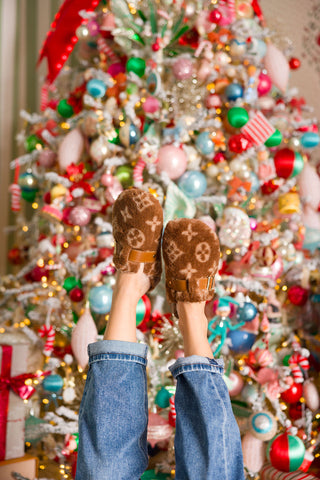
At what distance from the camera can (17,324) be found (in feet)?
4.67

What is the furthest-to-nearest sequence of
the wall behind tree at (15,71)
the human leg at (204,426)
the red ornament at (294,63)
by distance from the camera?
the wall behind tree at (15,71) → the red ornament at (294,63) → the human leg at (204,426)

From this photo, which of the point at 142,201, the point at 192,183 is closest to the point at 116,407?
the point at 142,201

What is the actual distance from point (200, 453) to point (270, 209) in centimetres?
88

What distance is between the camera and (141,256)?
863 millimetres

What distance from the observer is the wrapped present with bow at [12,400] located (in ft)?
3.28

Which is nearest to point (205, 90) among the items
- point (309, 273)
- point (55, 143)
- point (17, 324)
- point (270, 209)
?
point (270, 209)

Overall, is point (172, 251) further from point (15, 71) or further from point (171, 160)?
point (15, 71)

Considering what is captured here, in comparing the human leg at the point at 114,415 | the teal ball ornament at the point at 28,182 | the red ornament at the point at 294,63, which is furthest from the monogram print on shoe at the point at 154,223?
the red ornament at the point at 294,63

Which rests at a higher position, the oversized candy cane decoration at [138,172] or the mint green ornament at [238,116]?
the mint green ornament at [238,116]

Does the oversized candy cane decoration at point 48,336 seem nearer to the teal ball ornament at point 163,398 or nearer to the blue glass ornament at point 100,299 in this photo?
the blue glass ornament at point 100,299

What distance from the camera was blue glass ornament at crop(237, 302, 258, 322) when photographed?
46.4 inches

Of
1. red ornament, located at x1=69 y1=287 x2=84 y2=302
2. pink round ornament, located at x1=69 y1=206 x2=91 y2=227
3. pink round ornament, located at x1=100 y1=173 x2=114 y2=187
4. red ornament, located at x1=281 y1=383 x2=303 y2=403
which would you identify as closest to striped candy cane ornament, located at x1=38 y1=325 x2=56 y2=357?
red ornament, located at x1=69 y1=287 x2=84 y2=302

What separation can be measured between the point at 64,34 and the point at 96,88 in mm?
310

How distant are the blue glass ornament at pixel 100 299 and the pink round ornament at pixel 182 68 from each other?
67cm
